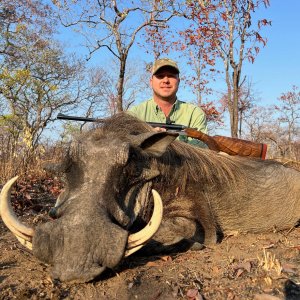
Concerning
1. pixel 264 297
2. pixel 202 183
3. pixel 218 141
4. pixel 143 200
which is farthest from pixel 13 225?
pixel 218 141

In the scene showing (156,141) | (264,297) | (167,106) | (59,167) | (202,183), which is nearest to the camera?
(264,297)

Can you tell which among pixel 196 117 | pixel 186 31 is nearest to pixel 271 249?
pixel 196 117

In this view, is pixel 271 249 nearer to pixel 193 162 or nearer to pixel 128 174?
pixel 193 162

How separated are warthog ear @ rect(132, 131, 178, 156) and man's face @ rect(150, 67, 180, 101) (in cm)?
235

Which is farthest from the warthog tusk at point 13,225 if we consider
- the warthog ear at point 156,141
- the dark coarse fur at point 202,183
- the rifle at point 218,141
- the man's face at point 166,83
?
the man's face at point 166,83

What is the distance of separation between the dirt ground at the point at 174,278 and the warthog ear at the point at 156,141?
2.79 feet

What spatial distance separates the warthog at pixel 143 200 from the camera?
232 centimetres

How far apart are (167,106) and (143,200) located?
271 centimetres

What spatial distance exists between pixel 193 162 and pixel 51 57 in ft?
89.4

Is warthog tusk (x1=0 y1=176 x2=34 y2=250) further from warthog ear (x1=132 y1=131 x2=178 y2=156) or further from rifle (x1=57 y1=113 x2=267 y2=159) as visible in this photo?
rifle (x1=57 y1=113 x2=267 y2=159)

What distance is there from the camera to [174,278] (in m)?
2.47

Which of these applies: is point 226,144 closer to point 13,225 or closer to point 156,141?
point 156,141

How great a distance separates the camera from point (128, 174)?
2965 mm

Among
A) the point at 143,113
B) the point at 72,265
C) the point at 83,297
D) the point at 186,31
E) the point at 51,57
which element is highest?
the point at 51,57
